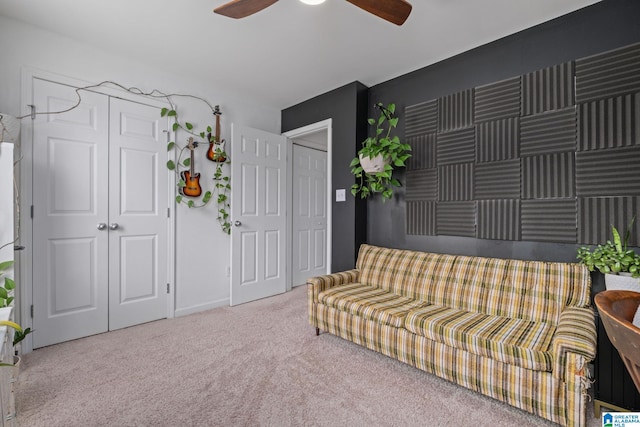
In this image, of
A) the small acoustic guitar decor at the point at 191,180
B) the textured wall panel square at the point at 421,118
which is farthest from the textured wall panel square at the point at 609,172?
the small acoustic guitar decor at the point at 191,180

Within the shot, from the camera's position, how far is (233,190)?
3.24m

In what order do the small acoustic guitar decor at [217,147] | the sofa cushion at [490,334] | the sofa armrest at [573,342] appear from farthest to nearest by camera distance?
the small acoustic guitar decor at [217,147]
the sofa cushion at [490,334]
the sofa armrest at [573,342]

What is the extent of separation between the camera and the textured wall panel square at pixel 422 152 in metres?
2.67

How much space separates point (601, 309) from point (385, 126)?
104 inches

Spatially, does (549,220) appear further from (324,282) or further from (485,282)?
(324,282)

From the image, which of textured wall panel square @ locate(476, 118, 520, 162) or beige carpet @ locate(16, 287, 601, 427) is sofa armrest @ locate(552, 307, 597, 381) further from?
textured wall panel square @ locate(476, 118, 520, 162)

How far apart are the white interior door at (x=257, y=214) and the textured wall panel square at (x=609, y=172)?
2876 millimetres

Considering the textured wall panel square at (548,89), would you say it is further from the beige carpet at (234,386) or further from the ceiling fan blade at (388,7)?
the beige carpet at (234,386)

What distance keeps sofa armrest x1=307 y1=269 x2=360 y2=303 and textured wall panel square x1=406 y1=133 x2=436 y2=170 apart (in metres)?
1.20

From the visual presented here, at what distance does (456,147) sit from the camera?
2.52 meters

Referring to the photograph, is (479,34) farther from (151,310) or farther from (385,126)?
(151,310)

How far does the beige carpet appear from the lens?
1.51 m

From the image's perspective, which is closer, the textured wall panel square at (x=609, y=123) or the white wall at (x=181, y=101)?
the textured wall panel square at (x=609, y=123)

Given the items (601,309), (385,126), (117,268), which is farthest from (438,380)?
(117,268)
